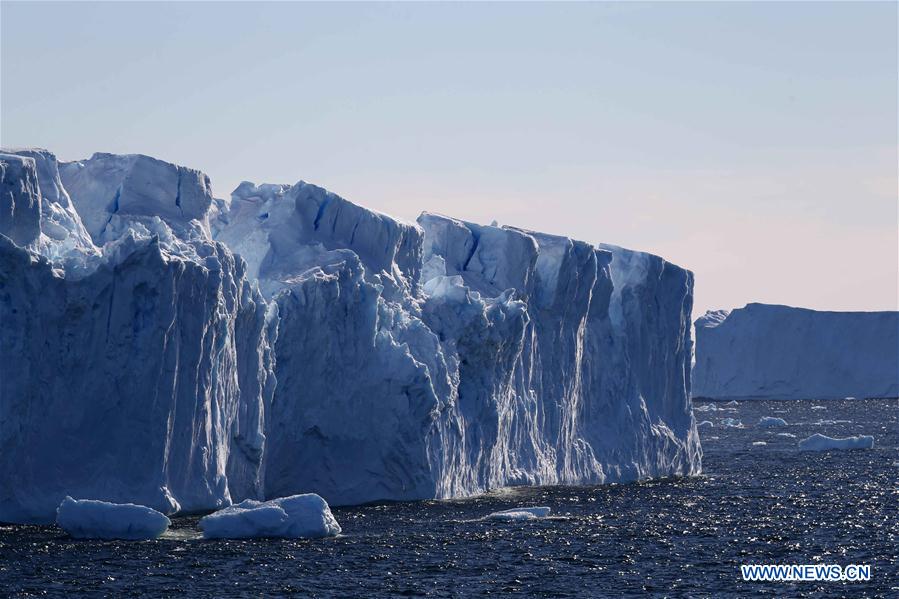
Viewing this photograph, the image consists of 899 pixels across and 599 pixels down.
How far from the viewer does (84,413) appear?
19.5 meters

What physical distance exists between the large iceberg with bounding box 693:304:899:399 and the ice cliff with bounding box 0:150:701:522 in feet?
120

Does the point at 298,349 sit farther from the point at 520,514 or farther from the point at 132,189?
the point at 520,514

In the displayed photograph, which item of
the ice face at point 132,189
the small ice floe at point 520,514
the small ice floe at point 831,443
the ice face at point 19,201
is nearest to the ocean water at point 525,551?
the small ice floe at point 520,514

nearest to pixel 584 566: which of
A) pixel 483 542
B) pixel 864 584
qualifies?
pixel 483 542

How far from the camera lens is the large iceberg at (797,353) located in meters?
69.8

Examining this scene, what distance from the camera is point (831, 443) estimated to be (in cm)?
4375

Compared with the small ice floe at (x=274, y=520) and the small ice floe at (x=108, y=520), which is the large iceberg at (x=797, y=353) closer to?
the small ice floe at (x=274, y=520)

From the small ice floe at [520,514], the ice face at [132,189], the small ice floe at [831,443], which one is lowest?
the small ice floe at [520,514]

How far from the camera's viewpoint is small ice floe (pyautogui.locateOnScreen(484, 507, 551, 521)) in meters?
→ 22.8

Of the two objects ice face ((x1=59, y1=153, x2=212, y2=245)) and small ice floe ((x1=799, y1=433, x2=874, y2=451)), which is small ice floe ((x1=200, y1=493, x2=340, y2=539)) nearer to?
ice face ((x1=59, y1=153, x2=212, y2=245))

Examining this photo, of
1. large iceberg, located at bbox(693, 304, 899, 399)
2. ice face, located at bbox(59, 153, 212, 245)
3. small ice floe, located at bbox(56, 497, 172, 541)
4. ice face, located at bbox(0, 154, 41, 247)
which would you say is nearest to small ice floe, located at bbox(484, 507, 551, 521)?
small ice floe, located at bbox(56, 497, 172, 541)

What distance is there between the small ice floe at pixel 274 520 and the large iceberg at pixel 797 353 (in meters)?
52.7

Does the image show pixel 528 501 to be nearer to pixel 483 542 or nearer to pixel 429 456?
pixel 429 456

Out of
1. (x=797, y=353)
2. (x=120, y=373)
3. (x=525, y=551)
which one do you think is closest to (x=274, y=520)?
(x=120, y=373)
